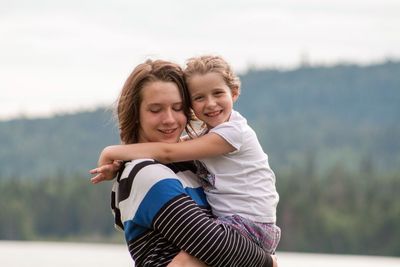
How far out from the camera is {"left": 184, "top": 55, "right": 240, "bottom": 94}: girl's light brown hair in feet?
12.5

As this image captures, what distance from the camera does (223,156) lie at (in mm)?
3834

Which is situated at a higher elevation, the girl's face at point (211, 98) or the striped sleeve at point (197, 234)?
the girl's face at point (211, 98)

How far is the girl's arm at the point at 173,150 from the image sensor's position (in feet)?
12.1

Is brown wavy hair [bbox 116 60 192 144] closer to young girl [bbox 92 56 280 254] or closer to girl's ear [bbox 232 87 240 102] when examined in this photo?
young girl [bbox 92 56 280 254]

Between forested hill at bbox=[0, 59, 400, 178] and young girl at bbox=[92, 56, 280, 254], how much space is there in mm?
114126

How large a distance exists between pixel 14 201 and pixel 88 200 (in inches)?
328

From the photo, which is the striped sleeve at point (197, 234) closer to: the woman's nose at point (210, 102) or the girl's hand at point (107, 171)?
the girl's hand at point (107, 171)

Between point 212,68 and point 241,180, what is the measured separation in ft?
1.25

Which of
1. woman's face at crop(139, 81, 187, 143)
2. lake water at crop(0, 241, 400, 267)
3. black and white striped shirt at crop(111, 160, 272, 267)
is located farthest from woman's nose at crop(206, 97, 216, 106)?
lake water at crop(0, 241, 400, 267)

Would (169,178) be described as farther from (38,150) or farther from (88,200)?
(38,150)

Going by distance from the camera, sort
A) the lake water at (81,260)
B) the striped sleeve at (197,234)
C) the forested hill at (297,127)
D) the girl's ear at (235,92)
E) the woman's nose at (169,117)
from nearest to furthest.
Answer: the striped sleeve at (197,234)
the woman's nose at (169,117)
the girl's ear at (235,92)
the lake water at (81,260)
the forested hill at (297,127)

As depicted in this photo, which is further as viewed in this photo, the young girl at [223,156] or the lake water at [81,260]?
the lake water at [81,260]

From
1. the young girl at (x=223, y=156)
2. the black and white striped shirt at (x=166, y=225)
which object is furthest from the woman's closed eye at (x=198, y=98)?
the black and white striped shirt at (x=166, y=225)

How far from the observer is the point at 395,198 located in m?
79.2
